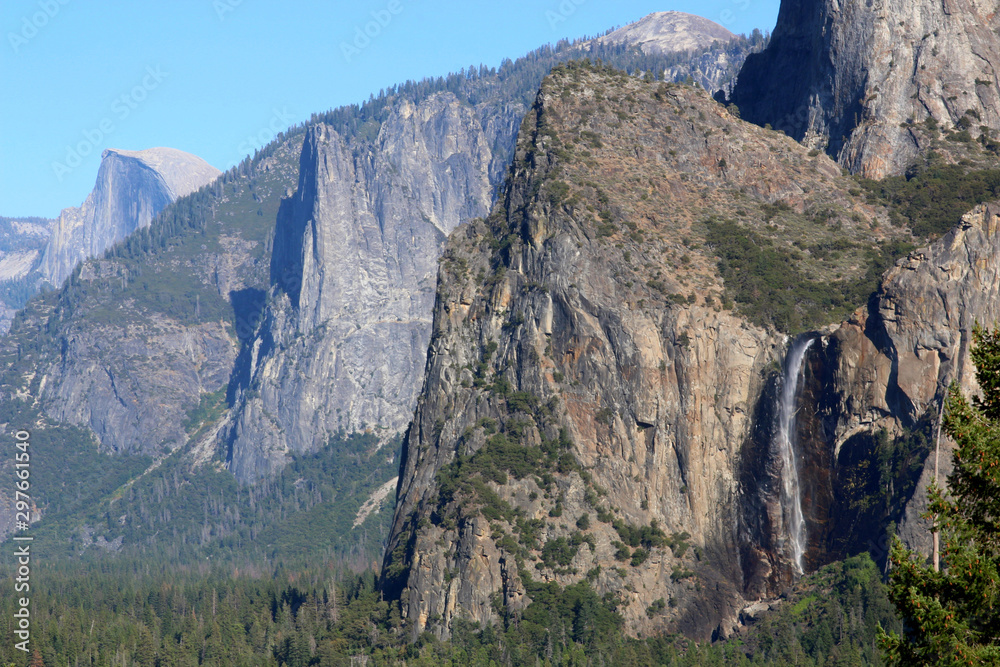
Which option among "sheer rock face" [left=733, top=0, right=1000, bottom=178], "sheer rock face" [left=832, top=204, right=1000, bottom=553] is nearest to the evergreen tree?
"sheer rock face" [left=832, top=204, right=1000, bottom=553]

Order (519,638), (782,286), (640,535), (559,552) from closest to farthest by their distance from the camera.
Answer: (519,638)
(559,552)
(640,535)
(782,286)

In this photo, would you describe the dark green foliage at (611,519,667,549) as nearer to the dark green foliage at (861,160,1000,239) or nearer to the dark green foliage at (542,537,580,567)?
the dark green foliage at (542,537,580,567)

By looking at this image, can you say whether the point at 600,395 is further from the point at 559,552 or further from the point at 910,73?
the point at 910,73

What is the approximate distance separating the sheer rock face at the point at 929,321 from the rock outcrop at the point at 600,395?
1468cm

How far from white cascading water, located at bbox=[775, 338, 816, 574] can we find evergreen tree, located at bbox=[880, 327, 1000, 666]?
396ft

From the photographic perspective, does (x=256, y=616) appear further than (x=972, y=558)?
Yes

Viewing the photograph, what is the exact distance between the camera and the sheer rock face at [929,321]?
14312 centimetres

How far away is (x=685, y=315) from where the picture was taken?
520ft

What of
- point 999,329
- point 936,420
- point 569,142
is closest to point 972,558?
point 999,329

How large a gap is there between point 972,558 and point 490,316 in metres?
137

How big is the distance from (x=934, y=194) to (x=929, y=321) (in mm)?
33598

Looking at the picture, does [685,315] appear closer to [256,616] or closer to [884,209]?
[884,209]

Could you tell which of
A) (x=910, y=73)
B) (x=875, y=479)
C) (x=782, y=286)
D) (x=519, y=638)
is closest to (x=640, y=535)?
(x=519, y=638)

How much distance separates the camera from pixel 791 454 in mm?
154750
